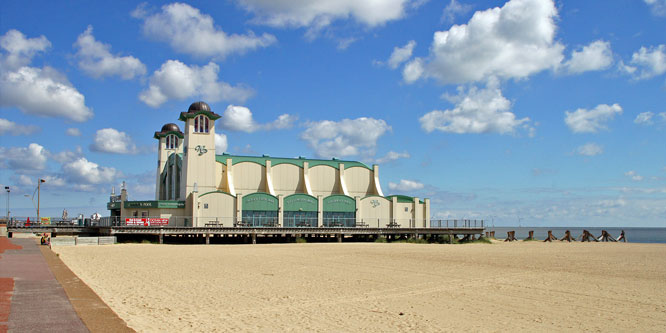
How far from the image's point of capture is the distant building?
4878 cm

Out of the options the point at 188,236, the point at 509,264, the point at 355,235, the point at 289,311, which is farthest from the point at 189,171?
the point at 289,311

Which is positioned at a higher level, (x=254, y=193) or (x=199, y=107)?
(x=199, y=107)

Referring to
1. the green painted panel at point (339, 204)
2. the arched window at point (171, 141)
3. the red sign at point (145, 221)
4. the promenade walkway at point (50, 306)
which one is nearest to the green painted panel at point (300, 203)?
the green painted panel at point (339, 204)

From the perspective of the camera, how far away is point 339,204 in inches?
2142

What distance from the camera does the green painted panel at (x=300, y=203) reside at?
51.8 metres

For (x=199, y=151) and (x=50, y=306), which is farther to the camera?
(x=199, y=151)

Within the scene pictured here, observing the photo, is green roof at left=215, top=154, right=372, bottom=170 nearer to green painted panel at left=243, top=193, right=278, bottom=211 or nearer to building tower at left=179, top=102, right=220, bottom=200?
building tower at left=179, top=102, right=220, bottom=200

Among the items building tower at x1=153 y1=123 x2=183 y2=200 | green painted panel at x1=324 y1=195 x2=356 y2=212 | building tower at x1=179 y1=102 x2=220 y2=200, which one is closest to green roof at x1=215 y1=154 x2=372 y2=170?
building tower at x1=179 y1=102 x2=220 y2=200

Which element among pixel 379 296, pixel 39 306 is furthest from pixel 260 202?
pixel 39 306

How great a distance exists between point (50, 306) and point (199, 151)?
43.1 m

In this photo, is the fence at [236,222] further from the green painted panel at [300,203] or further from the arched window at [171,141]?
the arched window at [171,141]

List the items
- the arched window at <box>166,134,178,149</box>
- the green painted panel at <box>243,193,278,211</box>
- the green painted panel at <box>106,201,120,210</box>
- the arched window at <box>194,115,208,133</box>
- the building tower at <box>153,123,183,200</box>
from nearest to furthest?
1. the green painted panel at <box>243,193,278,211</box>
2. the green painted panel at <box>106,201,120,210</box>
3. the arched window at <box>194,115,208,133</box>
4. the building tower at <box>153,123,183,200</box>
5. the arched window at <box>166,134,178,149</box>

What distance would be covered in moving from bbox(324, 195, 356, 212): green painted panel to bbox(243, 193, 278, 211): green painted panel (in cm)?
571

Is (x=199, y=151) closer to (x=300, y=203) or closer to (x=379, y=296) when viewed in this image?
(x=300, y=203)
